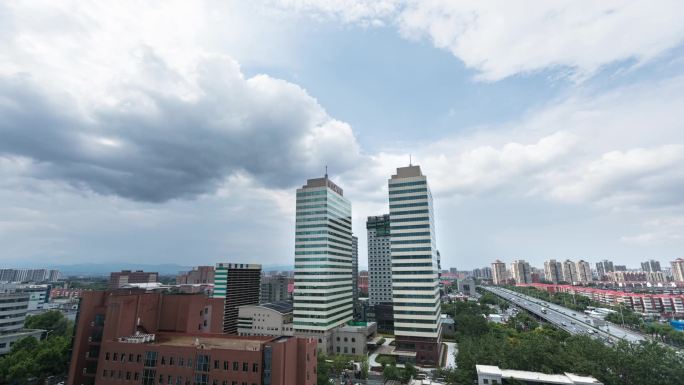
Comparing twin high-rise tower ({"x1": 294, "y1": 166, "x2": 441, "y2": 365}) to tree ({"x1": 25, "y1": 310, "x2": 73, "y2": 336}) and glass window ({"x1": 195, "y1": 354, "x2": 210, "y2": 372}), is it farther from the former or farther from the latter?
tree ({"x1": 25, "y1": 310, "x2": 73, "y2": 336})

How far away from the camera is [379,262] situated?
177875 millimetres

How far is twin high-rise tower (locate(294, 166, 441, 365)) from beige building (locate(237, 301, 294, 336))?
36.4 ft

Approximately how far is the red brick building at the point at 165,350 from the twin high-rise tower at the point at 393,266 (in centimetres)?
4702

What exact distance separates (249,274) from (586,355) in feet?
470

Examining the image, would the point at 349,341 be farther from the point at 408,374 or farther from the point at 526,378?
the point at 526,378

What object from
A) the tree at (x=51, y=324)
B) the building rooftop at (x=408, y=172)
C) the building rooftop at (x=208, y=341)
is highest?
the building rooftop at (x=408, y=172)

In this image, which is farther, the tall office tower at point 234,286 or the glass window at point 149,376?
the tall office tower at point 234,286

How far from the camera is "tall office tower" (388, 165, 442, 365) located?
321 ft

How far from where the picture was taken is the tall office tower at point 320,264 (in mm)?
111125

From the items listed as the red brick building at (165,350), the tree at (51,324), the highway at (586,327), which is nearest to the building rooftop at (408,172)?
the red brick building at (165,350)

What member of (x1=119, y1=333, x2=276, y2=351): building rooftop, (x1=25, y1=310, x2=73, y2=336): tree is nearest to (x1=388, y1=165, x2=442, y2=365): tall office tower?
(x1=119, y1=333, x2=276, y2=351): building rooftop

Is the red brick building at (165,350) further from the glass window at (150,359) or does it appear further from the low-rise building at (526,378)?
the low-rise building at (526,378)

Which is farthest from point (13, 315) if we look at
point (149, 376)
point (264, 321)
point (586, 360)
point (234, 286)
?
point (586, 360)

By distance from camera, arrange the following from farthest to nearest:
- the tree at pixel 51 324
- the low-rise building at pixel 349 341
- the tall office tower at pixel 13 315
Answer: the tree at pixel 51 324 < the low-rise building at pixel 349 341 < the tall office tower at pixel 13 315
